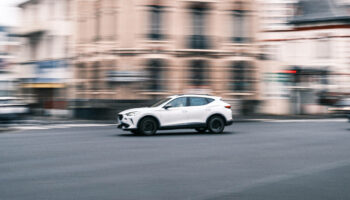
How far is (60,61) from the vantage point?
39.3 m

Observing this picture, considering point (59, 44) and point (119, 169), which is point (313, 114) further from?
point (119, 169)

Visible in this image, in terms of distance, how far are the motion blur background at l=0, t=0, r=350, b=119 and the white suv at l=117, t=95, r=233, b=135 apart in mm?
12012

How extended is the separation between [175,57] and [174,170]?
23.9m

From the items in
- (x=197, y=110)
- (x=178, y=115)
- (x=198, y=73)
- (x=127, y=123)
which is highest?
(x=198, y=73)

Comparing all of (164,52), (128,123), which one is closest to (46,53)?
(164,52)

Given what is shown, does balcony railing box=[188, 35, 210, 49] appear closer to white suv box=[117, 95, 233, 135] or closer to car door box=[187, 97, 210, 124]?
white suv box=[117, 95, 233, 135]

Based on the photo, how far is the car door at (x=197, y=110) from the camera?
62.4 feet

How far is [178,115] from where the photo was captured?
18.8 meters

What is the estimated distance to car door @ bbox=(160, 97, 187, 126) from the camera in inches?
734

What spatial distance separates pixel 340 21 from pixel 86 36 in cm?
1948

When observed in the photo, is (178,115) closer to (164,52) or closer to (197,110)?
(197,110)

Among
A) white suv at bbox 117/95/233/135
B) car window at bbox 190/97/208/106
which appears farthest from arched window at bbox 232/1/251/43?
car window at bbox 190/97/208/106

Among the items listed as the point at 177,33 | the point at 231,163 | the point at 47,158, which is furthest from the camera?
the point at 177,33

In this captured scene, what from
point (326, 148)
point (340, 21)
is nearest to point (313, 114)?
point (340, 21)
